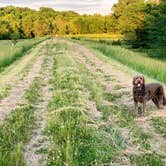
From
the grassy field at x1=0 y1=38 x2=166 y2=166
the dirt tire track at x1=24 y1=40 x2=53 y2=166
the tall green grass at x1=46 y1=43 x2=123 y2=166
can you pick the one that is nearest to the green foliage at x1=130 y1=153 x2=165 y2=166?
the grassy field at x1=0 y1=38 x2=166 y2=166

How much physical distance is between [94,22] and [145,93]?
393 ft

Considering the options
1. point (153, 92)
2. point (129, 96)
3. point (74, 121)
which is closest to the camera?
point (74, 121)

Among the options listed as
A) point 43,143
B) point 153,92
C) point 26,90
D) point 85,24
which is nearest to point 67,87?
point 26,90

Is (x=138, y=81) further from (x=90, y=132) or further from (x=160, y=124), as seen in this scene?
(x=90, y=132)

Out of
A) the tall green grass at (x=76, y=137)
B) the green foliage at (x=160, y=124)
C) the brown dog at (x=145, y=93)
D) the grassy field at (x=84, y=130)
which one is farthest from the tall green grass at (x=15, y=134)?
the green foliage at (x=160, y=124)

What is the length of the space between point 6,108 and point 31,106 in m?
0.63

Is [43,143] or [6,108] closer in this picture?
[43,143]

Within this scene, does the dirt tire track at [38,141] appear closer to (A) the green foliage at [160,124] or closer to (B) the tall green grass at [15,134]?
(B) the tall green grass at [15,134]

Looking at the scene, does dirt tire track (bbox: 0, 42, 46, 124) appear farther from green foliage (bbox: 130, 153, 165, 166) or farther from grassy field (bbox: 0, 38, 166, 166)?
green foliage (bbox: 130, 153, 165, 166)

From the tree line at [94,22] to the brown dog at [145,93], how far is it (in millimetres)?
38632

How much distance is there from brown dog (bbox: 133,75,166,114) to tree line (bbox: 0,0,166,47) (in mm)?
38632

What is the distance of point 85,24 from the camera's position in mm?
129500

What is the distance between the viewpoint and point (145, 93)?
10922 mm

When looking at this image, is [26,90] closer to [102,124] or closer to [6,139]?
[102,124]
